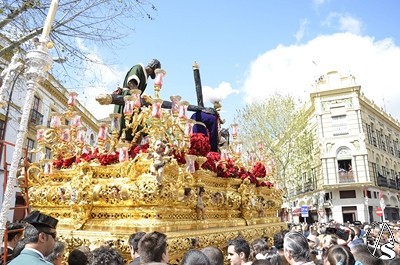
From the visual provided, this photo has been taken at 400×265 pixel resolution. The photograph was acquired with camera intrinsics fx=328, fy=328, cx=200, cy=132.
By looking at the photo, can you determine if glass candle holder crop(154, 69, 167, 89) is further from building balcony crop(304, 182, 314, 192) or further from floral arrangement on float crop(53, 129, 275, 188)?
building balcony crop(304, 182, 314, 192)

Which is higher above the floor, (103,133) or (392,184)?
(392,184)

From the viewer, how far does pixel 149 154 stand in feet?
18.5

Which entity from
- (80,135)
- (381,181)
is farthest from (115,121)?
(381,181)

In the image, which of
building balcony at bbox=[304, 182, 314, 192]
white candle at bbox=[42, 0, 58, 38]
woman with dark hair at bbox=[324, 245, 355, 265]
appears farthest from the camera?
building balcony at bbox=[304, 182, 314, 192]

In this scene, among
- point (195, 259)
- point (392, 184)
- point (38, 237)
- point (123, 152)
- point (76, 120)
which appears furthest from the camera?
point (392, 184)

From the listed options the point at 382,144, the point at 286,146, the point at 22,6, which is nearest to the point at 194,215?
the point at 22,6

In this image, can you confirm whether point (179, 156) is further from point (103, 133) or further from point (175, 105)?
point (103, 133)

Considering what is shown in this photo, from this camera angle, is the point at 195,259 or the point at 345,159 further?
the point at 345,159

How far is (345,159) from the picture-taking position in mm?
34219

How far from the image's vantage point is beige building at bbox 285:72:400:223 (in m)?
33.2

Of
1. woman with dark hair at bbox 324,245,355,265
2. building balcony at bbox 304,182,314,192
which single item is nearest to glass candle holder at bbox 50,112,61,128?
woman with dark hair at bbox 324,245,355,265

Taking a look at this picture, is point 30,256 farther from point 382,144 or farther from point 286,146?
point 382,144

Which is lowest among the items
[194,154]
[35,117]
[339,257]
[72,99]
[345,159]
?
[339,257]

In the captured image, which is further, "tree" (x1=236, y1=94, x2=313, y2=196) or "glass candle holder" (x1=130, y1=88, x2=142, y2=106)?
"tree" (x1=236, y1=94, x2=313, y2=196)
